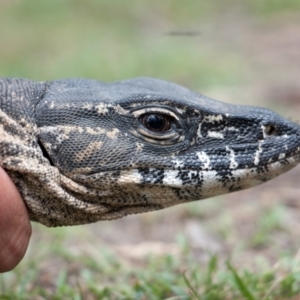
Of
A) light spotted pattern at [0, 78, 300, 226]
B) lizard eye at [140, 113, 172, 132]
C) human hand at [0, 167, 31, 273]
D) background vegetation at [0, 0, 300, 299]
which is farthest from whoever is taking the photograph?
background vegetation at [0, 0, 300, 299]

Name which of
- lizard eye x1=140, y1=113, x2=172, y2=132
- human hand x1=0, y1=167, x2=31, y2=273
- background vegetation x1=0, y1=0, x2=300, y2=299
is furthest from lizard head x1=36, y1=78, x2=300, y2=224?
background vegetation x1=0, y1=0, x2=300, y2=299

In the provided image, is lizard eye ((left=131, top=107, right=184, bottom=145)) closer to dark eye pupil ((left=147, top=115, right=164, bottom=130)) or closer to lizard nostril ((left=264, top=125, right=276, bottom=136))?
dark eye pupil ((left=147, top=115, right=164, bottom=130))

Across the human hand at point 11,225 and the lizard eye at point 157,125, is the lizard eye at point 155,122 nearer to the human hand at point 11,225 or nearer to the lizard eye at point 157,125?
the lizard eye at point 157,125

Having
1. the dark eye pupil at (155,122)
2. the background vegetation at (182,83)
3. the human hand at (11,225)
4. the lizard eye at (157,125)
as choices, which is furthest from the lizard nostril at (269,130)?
the human hand at (11,225)

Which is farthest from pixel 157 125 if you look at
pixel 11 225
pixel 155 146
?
pixel 11 225

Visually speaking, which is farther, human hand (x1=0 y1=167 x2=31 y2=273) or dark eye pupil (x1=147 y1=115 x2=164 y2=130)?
dark eye pupil (x1=147 y1=115 x2=164 y2=130)
